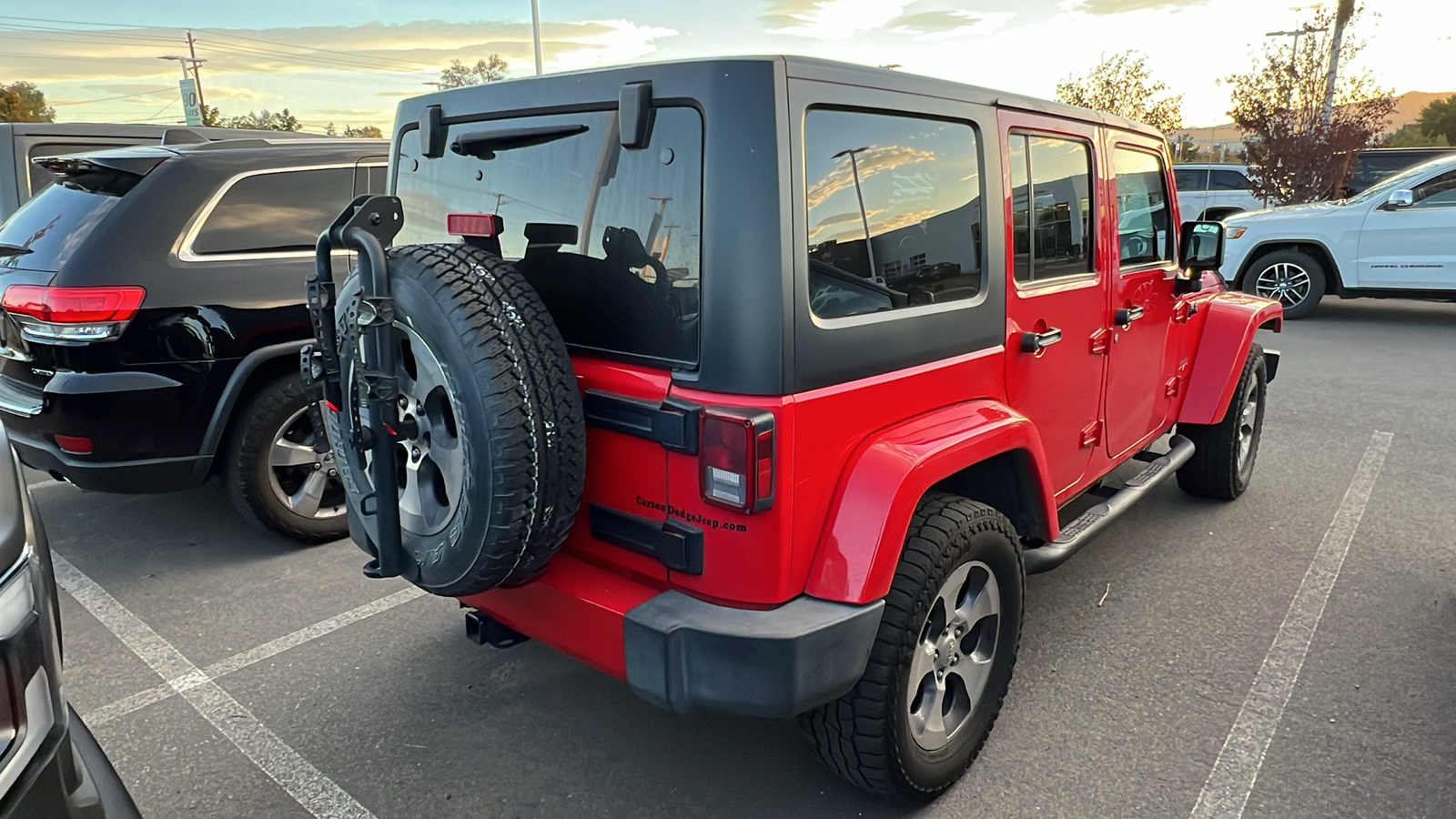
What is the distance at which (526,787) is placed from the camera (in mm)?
2604

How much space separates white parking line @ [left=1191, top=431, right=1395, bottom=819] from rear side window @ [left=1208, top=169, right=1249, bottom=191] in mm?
15395

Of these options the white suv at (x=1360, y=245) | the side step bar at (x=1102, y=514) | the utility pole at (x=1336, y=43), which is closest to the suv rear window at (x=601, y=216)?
the side step bar at (x=1102, y=514)

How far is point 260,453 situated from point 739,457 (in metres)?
3.02

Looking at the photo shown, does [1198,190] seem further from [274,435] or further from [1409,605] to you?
[274,435]

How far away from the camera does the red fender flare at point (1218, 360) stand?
430cm

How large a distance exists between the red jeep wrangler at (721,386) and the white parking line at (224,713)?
59 centimetres

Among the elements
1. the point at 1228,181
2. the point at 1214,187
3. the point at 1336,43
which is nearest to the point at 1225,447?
the point at 1214,187

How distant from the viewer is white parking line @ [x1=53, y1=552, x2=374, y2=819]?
8.41 ft

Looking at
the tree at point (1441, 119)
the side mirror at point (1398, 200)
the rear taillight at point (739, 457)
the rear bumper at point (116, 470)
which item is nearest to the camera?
the rear taillight at point (739, 457)

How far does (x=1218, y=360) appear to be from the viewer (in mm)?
4352

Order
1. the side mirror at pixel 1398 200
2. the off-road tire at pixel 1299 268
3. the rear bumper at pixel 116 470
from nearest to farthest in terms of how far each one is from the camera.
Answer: the rear bumper at pixel 116 470 → the side mirror at pixel 1398 200 → the off-road tire at pixel 1299 268

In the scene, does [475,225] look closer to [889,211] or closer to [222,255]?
[889,211]

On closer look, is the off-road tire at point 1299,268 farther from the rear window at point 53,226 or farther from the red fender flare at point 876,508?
the rear window at point 53,226

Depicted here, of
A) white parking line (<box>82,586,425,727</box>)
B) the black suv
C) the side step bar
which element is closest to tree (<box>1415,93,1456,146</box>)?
the side step bar
